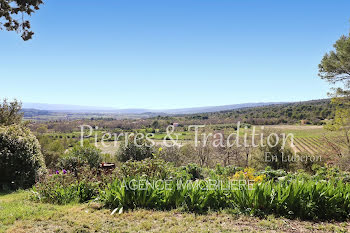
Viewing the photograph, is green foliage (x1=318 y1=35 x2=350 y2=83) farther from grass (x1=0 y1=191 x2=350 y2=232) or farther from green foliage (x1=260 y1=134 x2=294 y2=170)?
grass (x1=0 y1=191 x2=350 y2=232)

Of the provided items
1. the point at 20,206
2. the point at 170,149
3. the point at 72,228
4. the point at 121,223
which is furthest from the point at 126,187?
the point at 170,149

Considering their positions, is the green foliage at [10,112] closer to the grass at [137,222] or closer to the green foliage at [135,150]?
the green foliage at [135,150]

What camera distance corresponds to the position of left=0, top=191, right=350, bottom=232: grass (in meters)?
4.02

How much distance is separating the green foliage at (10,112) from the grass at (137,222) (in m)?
9.03

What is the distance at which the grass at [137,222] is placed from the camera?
4.02m

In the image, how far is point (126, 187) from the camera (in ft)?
17.0

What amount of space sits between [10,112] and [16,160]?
757 cm

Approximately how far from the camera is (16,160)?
723cm

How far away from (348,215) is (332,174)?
2351 mm

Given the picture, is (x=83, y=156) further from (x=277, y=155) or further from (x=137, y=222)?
(x=277, y=155)

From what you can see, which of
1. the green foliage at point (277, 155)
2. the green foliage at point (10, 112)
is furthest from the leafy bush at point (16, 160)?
the green foliage at point (277, 155)

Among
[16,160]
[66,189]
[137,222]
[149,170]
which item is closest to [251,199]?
[137,222]

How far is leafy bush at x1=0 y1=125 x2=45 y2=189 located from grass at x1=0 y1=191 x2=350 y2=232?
261 cm

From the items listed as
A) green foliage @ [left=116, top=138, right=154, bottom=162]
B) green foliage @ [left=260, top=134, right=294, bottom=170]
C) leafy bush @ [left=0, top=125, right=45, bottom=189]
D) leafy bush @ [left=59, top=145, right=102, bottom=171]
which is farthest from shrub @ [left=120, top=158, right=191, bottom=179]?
green foliage @ [left=260, top=134, right=294, bottom=170]
